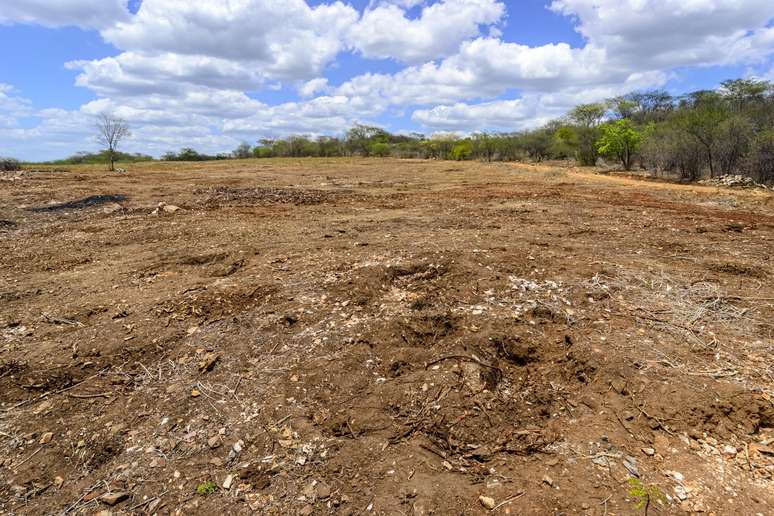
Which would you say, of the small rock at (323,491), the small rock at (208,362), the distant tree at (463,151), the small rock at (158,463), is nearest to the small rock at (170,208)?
the small rock at (208,362)

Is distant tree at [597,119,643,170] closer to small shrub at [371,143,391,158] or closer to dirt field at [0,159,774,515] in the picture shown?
dirt field at [0,159,774,515]

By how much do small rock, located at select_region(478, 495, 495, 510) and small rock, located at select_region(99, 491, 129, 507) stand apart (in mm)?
1898

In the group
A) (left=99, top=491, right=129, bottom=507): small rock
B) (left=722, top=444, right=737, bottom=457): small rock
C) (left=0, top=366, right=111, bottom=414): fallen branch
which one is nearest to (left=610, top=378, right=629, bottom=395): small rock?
(left=722, top=444, right=737, bottom=457): small rock

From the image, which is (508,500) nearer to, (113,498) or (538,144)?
(113,498)

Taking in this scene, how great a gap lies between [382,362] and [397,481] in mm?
1107

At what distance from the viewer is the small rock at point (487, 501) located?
2137 millimetres

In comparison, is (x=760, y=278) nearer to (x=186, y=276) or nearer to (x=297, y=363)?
(x=297, y=363)

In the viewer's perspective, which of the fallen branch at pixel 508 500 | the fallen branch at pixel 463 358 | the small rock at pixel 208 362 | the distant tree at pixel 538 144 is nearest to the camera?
the fallen branch at pixel 508 500

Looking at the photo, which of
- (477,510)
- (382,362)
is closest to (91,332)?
(382,362)

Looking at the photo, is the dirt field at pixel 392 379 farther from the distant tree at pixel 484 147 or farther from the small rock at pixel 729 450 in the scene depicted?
the distant tree at pixel 484 147

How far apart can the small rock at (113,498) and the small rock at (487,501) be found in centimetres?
190

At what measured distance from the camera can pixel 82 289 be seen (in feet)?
16.4

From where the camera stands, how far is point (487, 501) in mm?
2158

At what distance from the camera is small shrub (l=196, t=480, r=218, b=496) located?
7.50 feet
